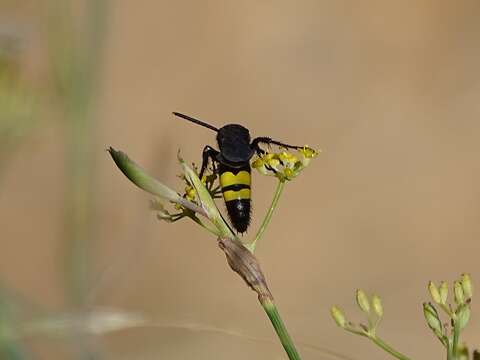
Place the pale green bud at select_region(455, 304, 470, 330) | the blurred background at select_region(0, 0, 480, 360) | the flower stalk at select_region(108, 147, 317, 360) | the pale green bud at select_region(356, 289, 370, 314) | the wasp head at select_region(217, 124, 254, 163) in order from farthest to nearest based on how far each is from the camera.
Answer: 1. the blurred background at select_region(0, 0, 480, 360)
2. the wasp head at select_region(217, 124, 254, 163)
3. the pale green bud at select_region(356, 289, 370, 314)
4. the pale green bud at select_region(455, 304, 470, 330)
5. the flower stalk at select_region(108, 147, 317, 360)

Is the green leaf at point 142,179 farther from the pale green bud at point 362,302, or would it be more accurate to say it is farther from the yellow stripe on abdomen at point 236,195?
the pale green bud at point 362,302

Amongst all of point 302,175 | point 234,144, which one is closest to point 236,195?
point 234,144

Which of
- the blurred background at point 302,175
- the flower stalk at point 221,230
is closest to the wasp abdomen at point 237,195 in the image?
the flower stalk at point 221,230

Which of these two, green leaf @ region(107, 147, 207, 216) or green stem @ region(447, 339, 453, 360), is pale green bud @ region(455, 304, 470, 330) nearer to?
green stem @ region(447, 339, 453, 360)

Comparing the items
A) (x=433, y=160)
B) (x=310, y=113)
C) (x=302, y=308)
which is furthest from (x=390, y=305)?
(x=310, y=113)

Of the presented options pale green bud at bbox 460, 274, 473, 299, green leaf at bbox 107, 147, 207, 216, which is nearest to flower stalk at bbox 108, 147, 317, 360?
green leaf at bbox 107, 147, 207, 216

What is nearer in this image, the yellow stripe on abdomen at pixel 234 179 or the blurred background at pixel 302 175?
the yellow stripe on abdomen at pixel 234 179

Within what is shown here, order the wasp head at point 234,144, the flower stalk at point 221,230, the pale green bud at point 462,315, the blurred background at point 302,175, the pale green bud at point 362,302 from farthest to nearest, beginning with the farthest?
the blurred background at point 302,175 < the wasp head at point 234,144 < the pale green bud at point 362,302 < the pale green bud at point 462,315 < the flower stalk at point 221,230

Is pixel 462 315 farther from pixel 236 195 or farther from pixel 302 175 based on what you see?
pixel 302 175

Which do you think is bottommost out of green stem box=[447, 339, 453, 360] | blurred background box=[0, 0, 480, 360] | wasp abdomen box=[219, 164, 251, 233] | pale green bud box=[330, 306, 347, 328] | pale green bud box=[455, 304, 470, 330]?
green stem box=[447, 339, 453, 360]
